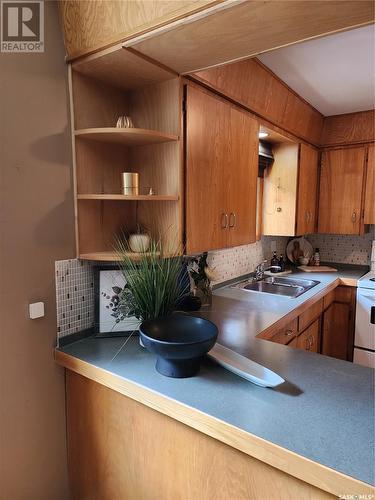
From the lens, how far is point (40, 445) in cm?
131

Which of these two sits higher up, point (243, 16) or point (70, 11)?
point (70, 11)

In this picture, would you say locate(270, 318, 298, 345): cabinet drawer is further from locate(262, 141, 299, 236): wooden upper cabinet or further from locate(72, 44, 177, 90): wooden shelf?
locate(72, 44, 177, 90): wooden shelf

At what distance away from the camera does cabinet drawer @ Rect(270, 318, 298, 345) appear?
1.76 metres

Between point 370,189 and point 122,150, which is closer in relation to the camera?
point 122,150

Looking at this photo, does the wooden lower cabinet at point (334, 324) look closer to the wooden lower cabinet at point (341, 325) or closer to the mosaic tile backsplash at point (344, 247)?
the wooden lower cabinet at point (341, 325)

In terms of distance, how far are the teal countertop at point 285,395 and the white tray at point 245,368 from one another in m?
0.03

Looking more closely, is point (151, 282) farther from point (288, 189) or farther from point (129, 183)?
point (288, 189)

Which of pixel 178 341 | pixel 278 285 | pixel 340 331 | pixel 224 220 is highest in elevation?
pixel 224 220

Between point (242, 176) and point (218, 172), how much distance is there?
10.2 inches

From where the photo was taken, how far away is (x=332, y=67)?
1.96 m

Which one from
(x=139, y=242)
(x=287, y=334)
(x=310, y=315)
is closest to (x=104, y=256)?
(x=139, y=242)

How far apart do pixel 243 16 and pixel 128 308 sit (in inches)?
43.5

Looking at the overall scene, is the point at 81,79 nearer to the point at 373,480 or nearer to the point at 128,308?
the point at 128,308

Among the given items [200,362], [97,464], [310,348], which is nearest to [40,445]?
[97,464]
